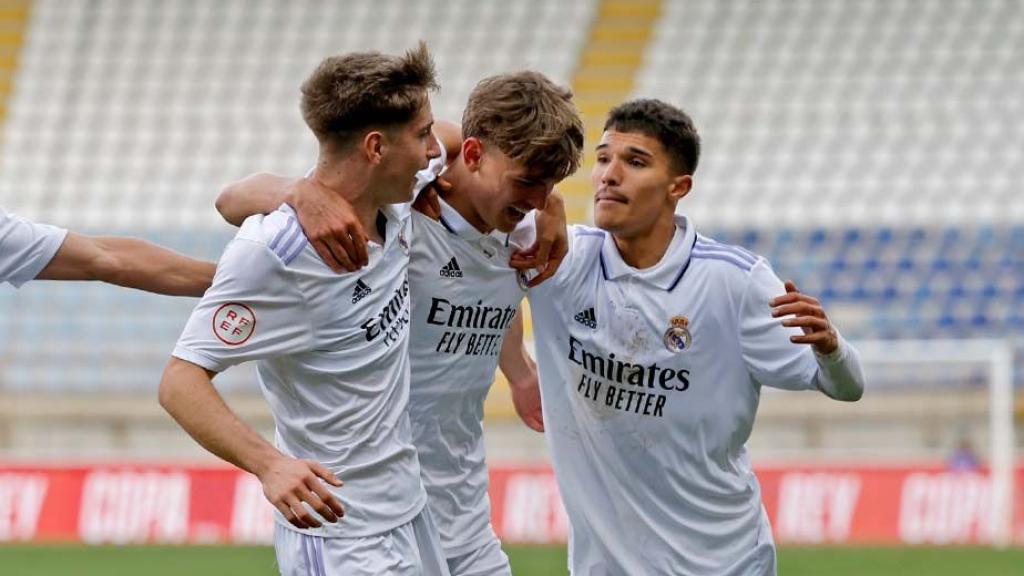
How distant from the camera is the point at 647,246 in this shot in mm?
5234

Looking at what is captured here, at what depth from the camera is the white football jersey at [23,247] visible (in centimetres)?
462

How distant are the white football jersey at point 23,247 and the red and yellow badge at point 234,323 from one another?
95 centimetres

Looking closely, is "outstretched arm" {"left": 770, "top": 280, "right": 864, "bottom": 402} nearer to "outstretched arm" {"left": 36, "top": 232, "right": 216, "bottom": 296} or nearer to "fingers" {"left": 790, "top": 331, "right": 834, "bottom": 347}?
"fingers" {"left": 790, "top": 331, "right": 834, "bottom": 347}

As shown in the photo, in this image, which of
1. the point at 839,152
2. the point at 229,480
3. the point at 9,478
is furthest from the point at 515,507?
the point at 839,152

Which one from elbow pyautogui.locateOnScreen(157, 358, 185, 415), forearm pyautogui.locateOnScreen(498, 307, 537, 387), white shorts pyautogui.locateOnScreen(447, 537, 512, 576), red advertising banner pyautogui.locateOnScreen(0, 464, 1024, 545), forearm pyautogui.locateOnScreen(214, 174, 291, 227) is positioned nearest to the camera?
elbow pyautogui.locateOnScreen(157, 358, 185, 415)

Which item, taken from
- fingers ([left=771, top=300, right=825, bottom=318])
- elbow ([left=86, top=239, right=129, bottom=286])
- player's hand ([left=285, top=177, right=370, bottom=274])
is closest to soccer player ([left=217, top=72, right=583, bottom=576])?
player's hand ([left=285, top=177, right=370, bottom=274])

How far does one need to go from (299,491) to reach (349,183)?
91 cm

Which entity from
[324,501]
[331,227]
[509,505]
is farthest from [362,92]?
[509,505]

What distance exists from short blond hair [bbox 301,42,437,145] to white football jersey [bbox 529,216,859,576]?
3.96 feet

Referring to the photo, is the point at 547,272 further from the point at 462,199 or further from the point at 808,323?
Result: the point at 808,323

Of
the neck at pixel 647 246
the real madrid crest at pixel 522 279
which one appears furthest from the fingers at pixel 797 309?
the real madrid crest at pixel 522 279

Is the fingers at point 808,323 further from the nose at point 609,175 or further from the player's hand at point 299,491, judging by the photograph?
the player's hand at point 299,491

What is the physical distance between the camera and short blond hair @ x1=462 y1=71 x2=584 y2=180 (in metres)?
4.66

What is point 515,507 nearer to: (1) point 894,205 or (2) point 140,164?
(1) point 894,205
